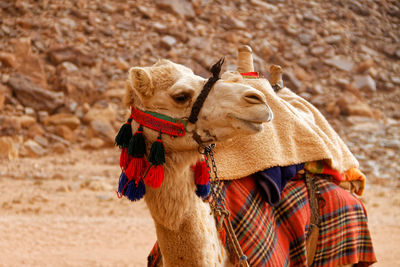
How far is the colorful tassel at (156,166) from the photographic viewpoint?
2.09 meters

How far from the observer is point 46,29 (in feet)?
54.8

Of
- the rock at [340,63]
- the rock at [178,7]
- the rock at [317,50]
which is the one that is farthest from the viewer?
the rock at [317,50]

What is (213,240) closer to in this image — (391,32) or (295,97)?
(295,97)

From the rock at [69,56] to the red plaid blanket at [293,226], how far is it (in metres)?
14.2

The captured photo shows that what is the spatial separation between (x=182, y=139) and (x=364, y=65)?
20.2 m

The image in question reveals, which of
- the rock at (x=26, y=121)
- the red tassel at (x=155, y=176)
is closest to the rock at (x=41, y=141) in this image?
the rock at (x=26, y=121)

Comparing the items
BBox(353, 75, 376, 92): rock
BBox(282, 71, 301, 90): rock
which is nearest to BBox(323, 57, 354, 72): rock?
BBox(353, 75, 376, 92): rock

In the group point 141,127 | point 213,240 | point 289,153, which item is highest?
point 141,127

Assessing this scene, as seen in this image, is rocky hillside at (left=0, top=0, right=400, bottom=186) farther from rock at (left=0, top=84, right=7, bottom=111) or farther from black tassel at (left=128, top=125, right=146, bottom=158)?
black tassel at (left=128, top=125, right=146, bottom=158)

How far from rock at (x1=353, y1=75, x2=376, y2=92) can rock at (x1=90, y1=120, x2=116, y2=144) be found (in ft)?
39.9

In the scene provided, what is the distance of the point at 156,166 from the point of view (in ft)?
6.93

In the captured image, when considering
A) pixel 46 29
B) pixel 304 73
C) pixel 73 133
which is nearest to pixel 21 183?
pixel 73 133

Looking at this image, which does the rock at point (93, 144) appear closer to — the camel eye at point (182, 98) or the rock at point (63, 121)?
the rock at point (63, 121)

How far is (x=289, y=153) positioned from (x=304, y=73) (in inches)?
692
